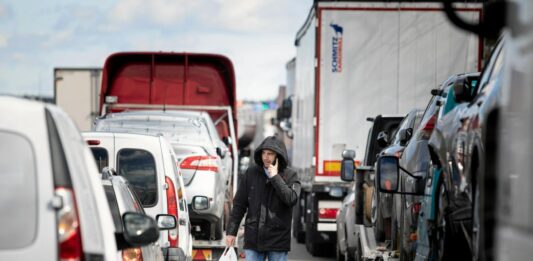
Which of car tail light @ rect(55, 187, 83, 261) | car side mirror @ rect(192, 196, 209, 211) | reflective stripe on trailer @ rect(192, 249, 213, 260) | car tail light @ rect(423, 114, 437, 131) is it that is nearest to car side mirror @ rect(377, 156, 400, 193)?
car tail light @ rect(423, 114, 437, 131)

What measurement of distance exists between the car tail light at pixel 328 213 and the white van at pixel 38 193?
14728 mm

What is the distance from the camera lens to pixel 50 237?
5.53 metres

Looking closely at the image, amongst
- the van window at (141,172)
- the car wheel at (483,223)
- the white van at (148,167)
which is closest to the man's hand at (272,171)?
the white van at (148,167)

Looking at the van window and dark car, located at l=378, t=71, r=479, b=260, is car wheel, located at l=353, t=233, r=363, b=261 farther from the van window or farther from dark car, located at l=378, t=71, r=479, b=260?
dark car, located at l=378, t=71, r=479, b=260

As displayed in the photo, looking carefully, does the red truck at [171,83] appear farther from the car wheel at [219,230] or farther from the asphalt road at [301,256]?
the car wheel at [219,230]

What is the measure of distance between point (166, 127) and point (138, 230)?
9709mm

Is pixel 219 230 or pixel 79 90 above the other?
pixel 79 90

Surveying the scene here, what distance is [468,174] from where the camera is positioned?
23.3 feet

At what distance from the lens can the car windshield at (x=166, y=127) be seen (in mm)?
16203

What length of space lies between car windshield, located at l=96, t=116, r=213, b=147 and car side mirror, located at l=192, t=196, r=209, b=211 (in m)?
1.74

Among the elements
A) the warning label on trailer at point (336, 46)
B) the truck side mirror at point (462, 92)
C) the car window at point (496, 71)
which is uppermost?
Result: the warning label on trailer at point (336, 46)

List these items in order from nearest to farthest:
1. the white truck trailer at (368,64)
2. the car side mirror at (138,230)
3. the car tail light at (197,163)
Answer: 1. the car side mirror at (138,230)
2. the car tail light at (197,163)
3. the white truck trailer at (368,64)

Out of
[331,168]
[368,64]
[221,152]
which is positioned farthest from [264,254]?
[331,168]

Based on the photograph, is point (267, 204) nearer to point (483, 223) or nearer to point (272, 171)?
point (272, 171)
